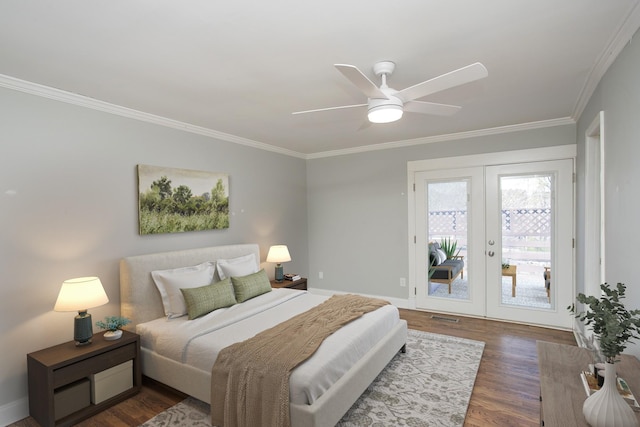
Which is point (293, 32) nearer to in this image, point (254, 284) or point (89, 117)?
point (89, 117)

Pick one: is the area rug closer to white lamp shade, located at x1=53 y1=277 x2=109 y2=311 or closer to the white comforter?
the white comforter

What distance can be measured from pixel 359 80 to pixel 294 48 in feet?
1.74

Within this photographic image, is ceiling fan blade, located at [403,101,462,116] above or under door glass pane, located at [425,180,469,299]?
above

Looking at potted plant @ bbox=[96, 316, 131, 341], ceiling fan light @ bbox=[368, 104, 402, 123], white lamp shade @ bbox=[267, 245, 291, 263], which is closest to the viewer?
ceiling fan light @ bbox=[368, 104, 402, 123]

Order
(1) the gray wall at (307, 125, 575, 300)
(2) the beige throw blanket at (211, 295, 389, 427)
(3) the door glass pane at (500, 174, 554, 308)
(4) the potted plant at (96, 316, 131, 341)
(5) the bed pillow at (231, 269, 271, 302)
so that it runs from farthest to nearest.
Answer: (1) the gray wall at (307, 125, 575, 300), (3) the door glass pane at (500, 174, 554, 308), (5) the bed pillow at (231, 269, 271, 302), (4) the potted plant at (96, 316, 131, 341), (2) the beige throw blanket at (211, 295, 389, 427)

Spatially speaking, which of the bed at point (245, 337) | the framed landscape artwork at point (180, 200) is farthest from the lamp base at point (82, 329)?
the framed landscape artwork at point (180, 200)

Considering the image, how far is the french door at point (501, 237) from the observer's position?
401cm

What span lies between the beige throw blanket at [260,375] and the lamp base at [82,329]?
1122 millimetres

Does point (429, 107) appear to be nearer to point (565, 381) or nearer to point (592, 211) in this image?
point (565, 381)

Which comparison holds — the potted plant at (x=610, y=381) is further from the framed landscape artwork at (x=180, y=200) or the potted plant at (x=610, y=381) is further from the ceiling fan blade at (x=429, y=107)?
the framed landscape artwork at (x=180, y=200)

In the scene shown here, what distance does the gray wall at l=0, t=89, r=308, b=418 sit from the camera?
2.47m

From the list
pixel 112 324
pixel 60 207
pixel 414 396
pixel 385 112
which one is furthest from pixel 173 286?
pixel 385 112

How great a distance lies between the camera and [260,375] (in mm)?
2076

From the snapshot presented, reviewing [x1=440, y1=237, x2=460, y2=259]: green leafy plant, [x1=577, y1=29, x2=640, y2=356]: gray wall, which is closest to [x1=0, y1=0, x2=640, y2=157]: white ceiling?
[x1=577, y1=29, x2=640, y2=356]: gray wall
